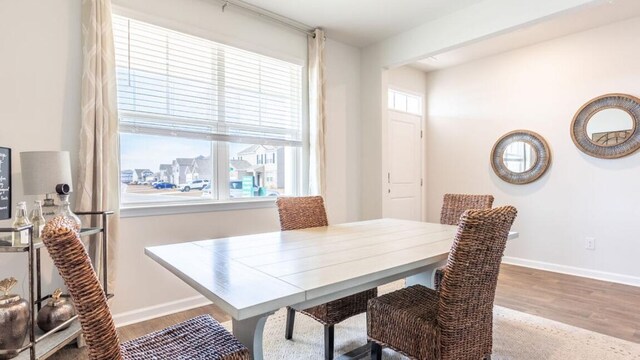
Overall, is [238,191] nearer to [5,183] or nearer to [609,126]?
[5,183]

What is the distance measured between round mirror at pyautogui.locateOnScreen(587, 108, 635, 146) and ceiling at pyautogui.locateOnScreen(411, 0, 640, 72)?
91cm

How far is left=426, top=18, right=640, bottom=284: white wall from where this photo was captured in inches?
135

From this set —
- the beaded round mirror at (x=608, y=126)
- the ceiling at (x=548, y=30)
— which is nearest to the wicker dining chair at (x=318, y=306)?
the ceiling at (x=548, y=30)

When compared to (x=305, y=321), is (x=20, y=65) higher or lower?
higher

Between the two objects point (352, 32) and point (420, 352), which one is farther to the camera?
point (352, 32)

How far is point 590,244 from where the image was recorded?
143 inches

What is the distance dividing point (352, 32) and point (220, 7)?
1414mm

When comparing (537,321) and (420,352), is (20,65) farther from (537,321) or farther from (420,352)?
(537,321)

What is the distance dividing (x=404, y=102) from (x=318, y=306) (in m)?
3.66

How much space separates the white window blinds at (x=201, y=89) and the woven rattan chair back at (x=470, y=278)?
92.4 inches

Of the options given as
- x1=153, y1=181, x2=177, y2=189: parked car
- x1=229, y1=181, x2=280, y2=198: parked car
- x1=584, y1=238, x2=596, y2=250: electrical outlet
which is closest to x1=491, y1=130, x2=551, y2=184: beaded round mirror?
x1=584, y1=238, x2=596, y2=250: electrical outlet

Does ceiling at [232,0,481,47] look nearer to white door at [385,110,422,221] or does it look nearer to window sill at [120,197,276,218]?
white door at [385,110,422,221]

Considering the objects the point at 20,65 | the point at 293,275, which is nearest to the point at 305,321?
the point at 293,275

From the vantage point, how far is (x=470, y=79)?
4.63 metres
